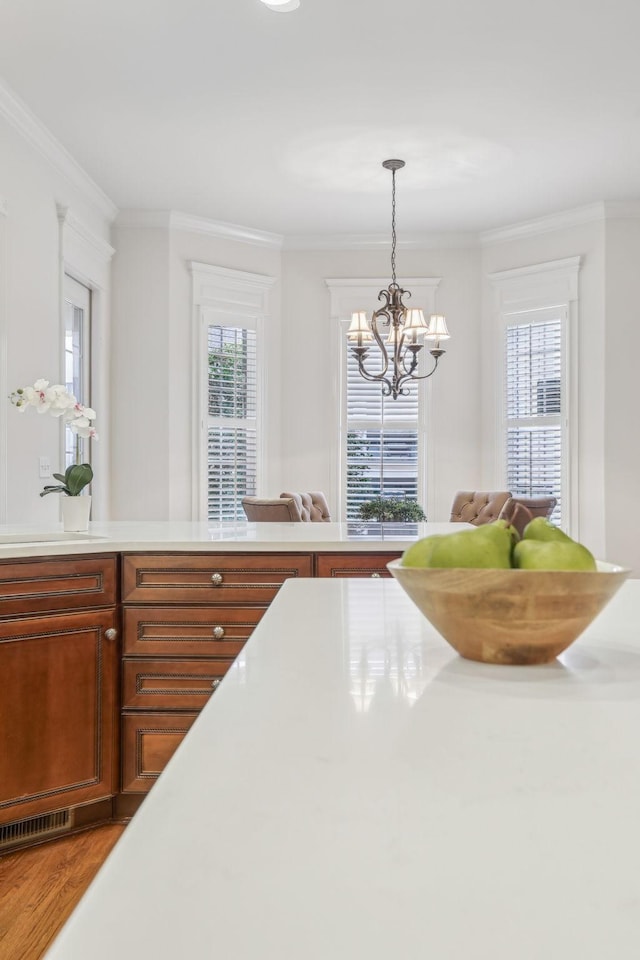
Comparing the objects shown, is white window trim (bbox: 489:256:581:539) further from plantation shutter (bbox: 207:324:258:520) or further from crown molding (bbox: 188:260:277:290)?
plantation shutter (bbox: 207:324:258:520)

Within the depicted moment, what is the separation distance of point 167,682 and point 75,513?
745 mm

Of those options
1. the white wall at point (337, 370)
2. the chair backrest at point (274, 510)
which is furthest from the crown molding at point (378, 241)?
the chair backrest at point (274, 510)

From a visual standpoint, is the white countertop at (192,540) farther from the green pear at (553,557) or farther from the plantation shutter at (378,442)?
the plantation shutter at (378,442)

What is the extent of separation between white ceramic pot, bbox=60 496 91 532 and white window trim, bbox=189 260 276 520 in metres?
2.86

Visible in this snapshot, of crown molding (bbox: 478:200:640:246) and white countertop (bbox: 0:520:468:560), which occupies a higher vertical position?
crown molding (bbox: 478:200:640:246)

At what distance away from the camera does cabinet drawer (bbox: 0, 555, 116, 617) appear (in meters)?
2.33

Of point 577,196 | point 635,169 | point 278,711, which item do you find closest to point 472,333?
point 577,196

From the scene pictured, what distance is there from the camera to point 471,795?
0.45 metres

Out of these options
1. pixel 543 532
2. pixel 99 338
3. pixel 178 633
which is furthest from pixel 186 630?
pixel 99 338

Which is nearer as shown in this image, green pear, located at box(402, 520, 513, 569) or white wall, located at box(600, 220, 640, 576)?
green pear, located at box(402, 520, 513, 569)

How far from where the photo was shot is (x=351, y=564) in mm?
2617

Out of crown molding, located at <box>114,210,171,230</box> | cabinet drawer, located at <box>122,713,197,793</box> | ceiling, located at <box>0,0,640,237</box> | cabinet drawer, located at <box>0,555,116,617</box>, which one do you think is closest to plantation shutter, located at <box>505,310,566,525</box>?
ceiling, located at <box>0,0,640,237</box>

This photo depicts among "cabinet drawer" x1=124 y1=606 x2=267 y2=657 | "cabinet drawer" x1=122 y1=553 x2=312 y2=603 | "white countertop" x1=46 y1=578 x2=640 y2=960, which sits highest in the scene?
"white countertop" x1=46 y1=578 x2=640 y2=960

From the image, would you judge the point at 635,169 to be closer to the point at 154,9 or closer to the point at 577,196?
the point at 577,196
